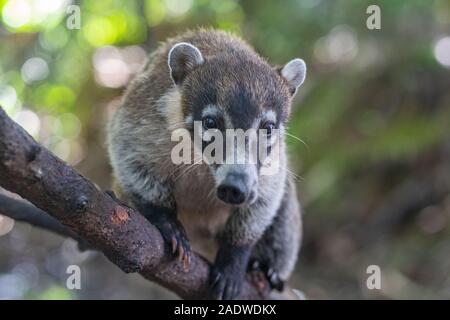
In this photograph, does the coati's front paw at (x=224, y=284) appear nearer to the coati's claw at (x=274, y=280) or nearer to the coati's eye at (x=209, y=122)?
the coati's claw at (x=274, y=280)

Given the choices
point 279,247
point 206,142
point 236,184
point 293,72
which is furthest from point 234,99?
point 279,247

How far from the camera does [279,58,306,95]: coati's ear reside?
472cm

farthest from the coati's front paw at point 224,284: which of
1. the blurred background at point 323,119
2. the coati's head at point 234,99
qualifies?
the blurred background at point 323,119

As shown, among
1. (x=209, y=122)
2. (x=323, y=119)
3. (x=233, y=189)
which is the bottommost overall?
(x=233, y=189)

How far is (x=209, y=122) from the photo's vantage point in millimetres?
4137

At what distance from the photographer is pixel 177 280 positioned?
4379mm

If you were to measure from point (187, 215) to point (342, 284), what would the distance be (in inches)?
158

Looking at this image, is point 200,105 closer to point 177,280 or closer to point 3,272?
point 177,280

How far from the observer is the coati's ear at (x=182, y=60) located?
4.51 meters

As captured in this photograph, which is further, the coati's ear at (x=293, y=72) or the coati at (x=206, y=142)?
the coati's ear at (x=293, y=72)

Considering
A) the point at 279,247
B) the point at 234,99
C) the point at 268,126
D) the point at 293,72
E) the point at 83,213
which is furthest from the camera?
the point at 279,247

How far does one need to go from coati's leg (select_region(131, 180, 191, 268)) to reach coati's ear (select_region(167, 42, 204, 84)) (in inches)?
31.2

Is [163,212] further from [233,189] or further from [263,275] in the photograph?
[263,275]

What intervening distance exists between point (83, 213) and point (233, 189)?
90 cm
